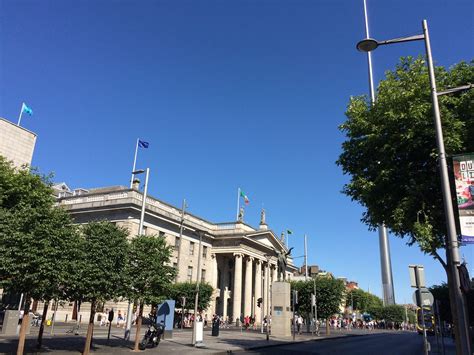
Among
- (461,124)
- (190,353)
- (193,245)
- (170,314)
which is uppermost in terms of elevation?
(193,245)

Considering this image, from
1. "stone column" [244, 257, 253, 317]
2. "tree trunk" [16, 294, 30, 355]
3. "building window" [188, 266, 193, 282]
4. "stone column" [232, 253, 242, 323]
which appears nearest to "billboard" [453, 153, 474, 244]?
"tree trunk" [16, 294, 30, 355]

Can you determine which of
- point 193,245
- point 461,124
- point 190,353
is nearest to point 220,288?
point 193,245

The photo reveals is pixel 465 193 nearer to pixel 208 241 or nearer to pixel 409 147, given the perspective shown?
pixel 409 147

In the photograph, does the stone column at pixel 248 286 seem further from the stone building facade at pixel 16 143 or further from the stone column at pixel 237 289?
the stone building facade at pixel 16 143

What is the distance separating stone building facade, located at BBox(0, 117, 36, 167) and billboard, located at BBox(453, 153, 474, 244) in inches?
1714

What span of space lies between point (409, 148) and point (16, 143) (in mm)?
43564

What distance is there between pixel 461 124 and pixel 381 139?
2.90 metres

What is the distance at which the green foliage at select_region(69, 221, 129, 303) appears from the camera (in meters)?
17.1

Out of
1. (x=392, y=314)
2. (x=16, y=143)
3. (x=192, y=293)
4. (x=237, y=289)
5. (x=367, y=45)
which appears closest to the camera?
(x=367, y=45)

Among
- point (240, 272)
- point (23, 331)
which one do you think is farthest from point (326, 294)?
point (23, 331)

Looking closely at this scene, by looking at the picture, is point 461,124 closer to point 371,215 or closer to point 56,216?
point 371,215

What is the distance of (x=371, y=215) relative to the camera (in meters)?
17.8

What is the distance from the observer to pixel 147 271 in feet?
70.6

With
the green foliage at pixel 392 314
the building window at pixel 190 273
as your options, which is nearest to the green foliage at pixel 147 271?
the building window at pixel 190 273
